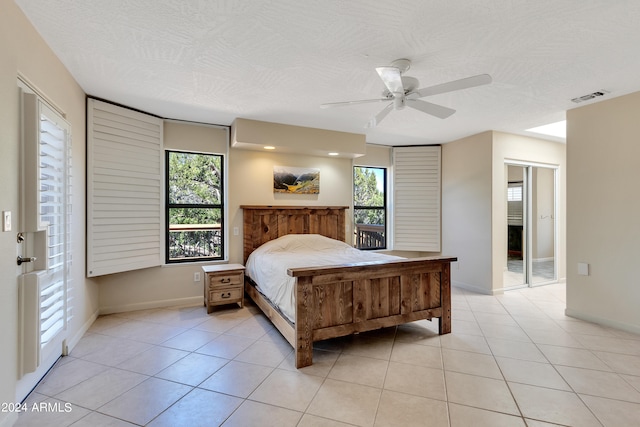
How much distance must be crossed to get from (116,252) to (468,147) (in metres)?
5.33

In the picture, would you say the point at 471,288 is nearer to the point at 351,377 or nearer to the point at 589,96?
the point at 589,96

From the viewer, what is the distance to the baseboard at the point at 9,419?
65.0 inches

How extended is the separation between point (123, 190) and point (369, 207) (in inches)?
151

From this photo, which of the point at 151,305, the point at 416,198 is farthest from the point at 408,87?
the point at 151,305

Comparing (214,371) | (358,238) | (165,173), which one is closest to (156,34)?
(165,173)

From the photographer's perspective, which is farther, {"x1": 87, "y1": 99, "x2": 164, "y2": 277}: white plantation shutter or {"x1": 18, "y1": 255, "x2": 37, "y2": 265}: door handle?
{"x1": 87, "y1": 99, "x2": 164, "y2": 277}: white plantation shutter

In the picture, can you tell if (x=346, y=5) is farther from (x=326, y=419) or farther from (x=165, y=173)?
(x=165, y=173)

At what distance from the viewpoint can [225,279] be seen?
3.80 m

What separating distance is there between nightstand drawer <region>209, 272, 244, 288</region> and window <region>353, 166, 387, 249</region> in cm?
224

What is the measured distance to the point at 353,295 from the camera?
272 cm

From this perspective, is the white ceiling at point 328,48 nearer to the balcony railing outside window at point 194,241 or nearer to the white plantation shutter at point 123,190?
the white plantation shutter at point 123,190

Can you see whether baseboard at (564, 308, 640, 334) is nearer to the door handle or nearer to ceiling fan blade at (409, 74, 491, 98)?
ceiling fan blade at (409, 74, 491, 98)

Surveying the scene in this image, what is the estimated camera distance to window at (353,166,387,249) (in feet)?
17.9

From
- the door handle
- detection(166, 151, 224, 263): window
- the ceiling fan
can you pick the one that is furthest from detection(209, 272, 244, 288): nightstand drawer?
the ceiling fan
